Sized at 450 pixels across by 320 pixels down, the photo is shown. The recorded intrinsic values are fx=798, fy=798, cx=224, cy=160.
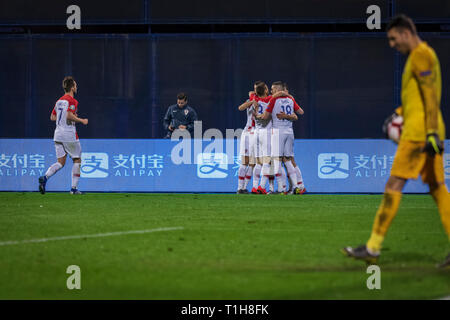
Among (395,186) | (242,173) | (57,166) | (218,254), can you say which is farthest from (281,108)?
(395,186)

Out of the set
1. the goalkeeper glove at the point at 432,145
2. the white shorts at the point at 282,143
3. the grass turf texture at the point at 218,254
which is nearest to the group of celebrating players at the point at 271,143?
the white shorts at the point at 282,143

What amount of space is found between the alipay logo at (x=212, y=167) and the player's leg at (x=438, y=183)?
37.6ft

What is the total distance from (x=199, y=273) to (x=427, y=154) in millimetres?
2032

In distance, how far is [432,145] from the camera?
6.23 meters

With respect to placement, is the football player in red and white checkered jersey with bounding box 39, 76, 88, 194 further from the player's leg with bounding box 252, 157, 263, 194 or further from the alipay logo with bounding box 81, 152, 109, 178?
the player's leg with bounding box 252, 157, 263, 194

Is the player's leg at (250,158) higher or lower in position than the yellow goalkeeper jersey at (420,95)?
higher

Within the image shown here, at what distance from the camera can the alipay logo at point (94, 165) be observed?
18266 mm

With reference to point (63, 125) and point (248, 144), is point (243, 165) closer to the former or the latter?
point (248, 144)

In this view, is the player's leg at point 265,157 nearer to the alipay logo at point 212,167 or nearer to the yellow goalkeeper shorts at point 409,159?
the alipay logo at point 212,167

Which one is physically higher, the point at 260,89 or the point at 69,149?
the point at 260,89

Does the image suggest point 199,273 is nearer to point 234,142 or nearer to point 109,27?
point 234,142

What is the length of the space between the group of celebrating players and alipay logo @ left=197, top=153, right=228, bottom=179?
2.46ft

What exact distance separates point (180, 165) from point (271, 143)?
7.82ft

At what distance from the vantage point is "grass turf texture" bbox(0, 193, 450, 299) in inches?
220
